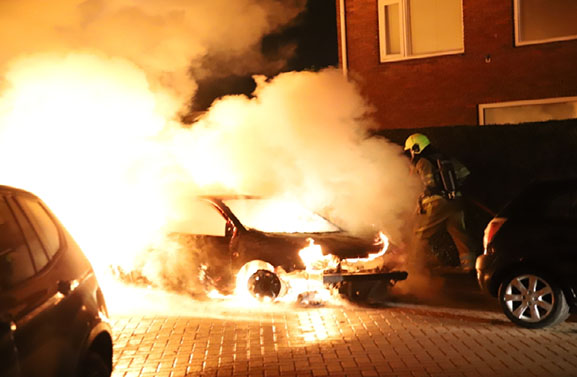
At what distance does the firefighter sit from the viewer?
10.4m

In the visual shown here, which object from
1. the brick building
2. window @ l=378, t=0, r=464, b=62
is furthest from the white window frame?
window @ l=378, t=0, r=464, b=62

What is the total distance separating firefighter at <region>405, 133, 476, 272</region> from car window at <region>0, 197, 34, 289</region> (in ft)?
22.9

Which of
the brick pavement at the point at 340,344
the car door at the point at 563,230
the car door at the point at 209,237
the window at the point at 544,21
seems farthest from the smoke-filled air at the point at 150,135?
the window at the point at 544,21

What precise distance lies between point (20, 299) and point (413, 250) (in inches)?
294

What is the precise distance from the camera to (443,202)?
10391 mm

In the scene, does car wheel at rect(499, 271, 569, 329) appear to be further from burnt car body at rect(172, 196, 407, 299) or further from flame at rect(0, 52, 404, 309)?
flame at rect(0, 52, 404, 309)

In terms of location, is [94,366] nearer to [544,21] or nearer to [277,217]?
[277,217]

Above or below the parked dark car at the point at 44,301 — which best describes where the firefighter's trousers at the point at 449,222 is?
below

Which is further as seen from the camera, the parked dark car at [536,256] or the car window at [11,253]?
the parked dark car at [536,256]

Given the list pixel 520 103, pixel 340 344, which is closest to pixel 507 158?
pixel 520 103

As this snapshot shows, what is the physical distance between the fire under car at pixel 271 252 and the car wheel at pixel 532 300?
1536mm

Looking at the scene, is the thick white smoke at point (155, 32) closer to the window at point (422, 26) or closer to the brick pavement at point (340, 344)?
the brick pavement at point (340, 344)

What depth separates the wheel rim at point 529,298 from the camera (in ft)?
25.8

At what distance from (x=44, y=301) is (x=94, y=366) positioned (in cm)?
75
